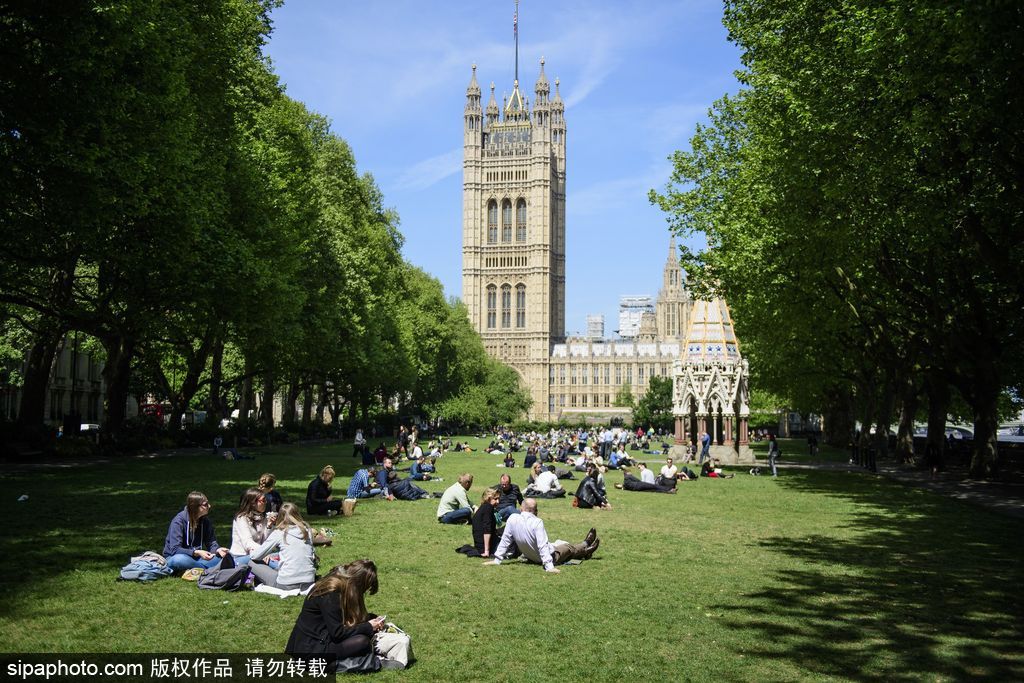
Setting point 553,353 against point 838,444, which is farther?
point 553,353

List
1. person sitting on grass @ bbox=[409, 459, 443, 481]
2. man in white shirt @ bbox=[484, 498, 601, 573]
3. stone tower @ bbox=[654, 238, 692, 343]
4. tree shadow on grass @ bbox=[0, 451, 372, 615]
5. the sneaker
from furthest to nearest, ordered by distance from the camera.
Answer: stone tower @ bbox=[654, 238, 692, 343], person sitting on grass @ bbox=[409, 459, 443, 481], man in white shirt @ bbox=[484, 498, 601, 573], tree shadow on grass @ bbox=[0, 451, 372, 615], the sneaker

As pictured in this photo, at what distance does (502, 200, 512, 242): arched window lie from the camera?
153 m

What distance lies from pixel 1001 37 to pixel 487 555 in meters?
11.9

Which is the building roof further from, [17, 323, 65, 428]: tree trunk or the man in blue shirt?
[17, 323, 65, 428]: tree trunk

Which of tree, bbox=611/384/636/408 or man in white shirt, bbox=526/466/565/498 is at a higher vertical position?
tree, bbox=611/384/636/408

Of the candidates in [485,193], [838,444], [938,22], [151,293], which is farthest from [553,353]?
[938,22]

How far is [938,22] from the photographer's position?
1750 cm

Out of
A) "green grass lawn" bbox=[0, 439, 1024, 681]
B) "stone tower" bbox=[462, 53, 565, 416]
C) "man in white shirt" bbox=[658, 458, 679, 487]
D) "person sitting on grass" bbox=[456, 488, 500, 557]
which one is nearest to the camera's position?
"green grass lawn" bbox=[0, 439, 1024, 681]

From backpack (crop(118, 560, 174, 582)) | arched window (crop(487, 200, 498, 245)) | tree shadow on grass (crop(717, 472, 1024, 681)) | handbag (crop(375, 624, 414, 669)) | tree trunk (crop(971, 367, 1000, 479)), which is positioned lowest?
tree shadow on grass (crop(717, 472, 1024, 681))

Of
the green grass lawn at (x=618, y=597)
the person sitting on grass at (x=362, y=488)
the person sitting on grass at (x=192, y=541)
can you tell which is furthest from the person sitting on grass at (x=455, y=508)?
the person sitting on grass at (x=192, y=541)

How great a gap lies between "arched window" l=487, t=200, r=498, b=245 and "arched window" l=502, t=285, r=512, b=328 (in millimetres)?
8104

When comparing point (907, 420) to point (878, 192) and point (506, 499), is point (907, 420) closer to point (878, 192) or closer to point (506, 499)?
point (878, 192)

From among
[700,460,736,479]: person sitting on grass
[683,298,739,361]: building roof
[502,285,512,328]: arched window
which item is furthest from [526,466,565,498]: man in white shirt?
[502,285,512,328]: arched window

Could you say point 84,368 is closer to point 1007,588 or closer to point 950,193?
point 950,193
